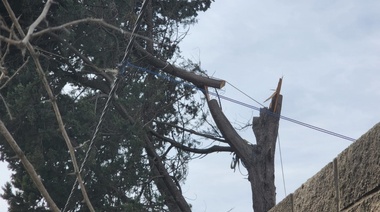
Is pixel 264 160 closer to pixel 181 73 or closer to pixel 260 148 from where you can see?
pixel 260 148

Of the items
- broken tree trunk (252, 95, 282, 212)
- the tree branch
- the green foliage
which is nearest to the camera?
the green foliage

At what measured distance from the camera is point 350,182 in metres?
2.96

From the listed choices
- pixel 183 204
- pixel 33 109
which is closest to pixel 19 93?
pixel 33 109

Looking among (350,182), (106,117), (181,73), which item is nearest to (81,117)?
(106,117)

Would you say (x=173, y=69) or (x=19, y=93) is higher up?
(x=173, y=69)

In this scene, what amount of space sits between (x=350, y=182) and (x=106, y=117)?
32.3 ft

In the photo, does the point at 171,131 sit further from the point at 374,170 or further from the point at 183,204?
the point at 374,170

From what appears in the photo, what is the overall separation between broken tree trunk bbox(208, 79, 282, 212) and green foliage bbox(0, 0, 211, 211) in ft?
3.94

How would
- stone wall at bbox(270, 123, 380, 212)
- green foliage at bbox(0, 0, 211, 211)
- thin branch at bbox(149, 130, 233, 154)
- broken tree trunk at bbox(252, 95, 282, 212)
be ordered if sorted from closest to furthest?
stone wall at bbox(270, 123, 380, 212) → green foliage at bbox(0, 0, 211, 211) → broken tree trunk at bbox(252, 95, 282, 212) → thin branch at bbox(149, 130, 233, 154)

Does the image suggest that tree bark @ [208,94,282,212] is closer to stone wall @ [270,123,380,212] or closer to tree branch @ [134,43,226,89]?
tree branch @ [134,43,226,89]

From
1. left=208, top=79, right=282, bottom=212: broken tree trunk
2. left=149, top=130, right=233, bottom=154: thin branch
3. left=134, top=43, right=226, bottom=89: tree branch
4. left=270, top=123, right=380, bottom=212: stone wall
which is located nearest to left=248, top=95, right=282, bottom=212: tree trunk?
left=208, top=79, right=282, bottom=212: broken tree trunk

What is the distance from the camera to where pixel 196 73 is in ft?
48.1

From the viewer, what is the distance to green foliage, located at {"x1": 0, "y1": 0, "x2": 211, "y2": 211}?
476 inches

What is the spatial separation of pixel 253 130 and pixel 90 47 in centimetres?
305
